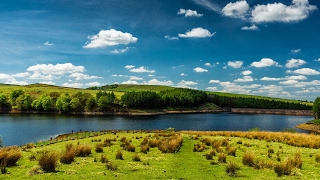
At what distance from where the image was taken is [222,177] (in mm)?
12234

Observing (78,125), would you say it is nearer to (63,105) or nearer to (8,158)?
(63,105)

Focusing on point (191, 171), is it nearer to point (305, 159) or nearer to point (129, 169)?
point (129, 169)

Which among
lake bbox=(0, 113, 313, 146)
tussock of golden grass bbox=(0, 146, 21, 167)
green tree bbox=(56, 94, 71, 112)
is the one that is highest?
tussock of golden grass bbox=(0, 146, 21, 167)

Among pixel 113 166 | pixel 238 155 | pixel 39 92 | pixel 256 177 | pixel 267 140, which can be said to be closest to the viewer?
pixel 256 177

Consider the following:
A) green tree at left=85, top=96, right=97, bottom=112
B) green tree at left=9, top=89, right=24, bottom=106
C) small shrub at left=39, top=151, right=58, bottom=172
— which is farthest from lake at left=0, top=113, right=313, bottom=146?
green tree at left=9, top=89, right=24, bottom=106

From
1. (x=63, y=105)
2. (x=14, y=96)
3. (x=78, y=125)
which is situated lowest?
(x=78, y=125)

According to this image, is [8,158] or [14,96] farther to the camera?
[14,96]

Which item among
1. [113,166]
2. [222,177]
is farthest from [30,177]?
[222,177]

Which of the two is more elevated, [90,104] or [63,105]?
[90,104]

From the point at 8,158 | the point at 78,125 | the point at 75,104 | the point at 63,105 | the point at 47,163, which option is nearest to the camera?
the point at 47,163

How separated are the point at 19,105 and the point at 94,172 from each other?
147 m

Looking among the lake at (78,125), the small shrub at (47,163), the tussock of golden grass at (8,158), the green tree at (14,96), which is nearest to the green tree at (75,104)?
the lake at (78,125)

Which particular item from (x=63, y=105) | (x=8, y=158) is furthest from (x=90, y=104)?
(x=8, y=158)

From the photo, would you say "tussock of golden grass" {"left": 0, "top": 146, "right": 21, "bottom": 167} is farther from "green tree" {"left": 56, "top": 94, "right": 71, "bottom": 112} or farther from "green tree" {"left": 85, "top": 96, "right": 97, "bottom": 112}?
"green tree" {"left": 85, "top": 96, "right": 97, "bottom": 112}
